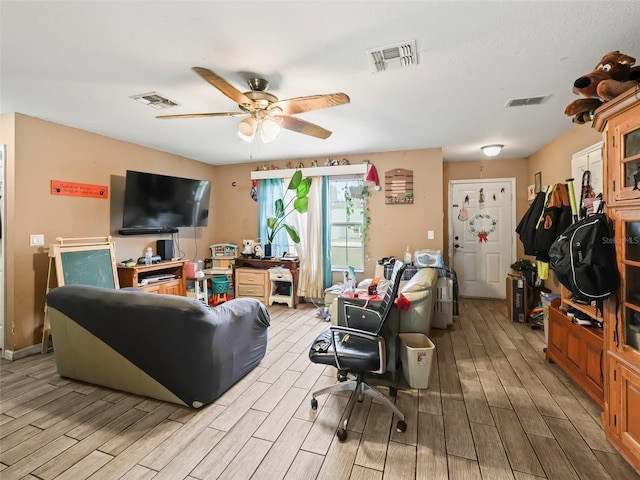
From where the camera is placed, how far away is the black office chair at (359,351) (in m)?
1.87

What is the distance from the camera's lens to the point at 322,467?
1638 millimetres

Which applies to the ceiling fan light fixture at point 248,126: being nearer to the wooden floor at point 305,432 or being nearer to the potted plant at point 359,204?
the wooden floor at point 305,432

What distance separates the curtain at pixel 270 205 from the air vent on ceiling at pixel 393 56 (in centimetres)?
330

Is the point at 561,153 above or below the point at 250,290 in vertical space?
above

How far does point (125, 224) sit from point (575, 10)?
14.6ft

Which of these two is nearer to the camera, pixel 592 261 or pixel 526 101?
pixel 592 261

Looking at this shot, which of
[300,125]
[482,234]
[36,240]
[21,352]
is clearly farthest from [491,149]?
[21,352]

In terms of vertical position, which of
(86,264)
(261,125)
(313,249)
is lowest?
(86,264)

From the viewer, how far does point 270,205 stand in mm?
5258

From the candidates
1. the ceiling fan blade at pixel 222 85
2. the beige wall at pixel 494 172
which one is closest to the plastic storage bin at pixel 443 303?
the beige wall at pixel 494 172

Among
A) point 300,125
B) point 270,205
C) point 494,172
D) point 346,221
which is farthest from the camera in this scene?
point 270,205

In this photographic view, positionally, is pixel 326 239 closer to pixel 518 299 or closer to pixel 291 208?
pixel 291 208

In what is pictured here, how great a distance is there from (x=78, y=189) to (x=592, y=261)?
15.7 feet

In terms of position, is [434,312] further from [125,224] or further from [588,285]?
[125,224]
